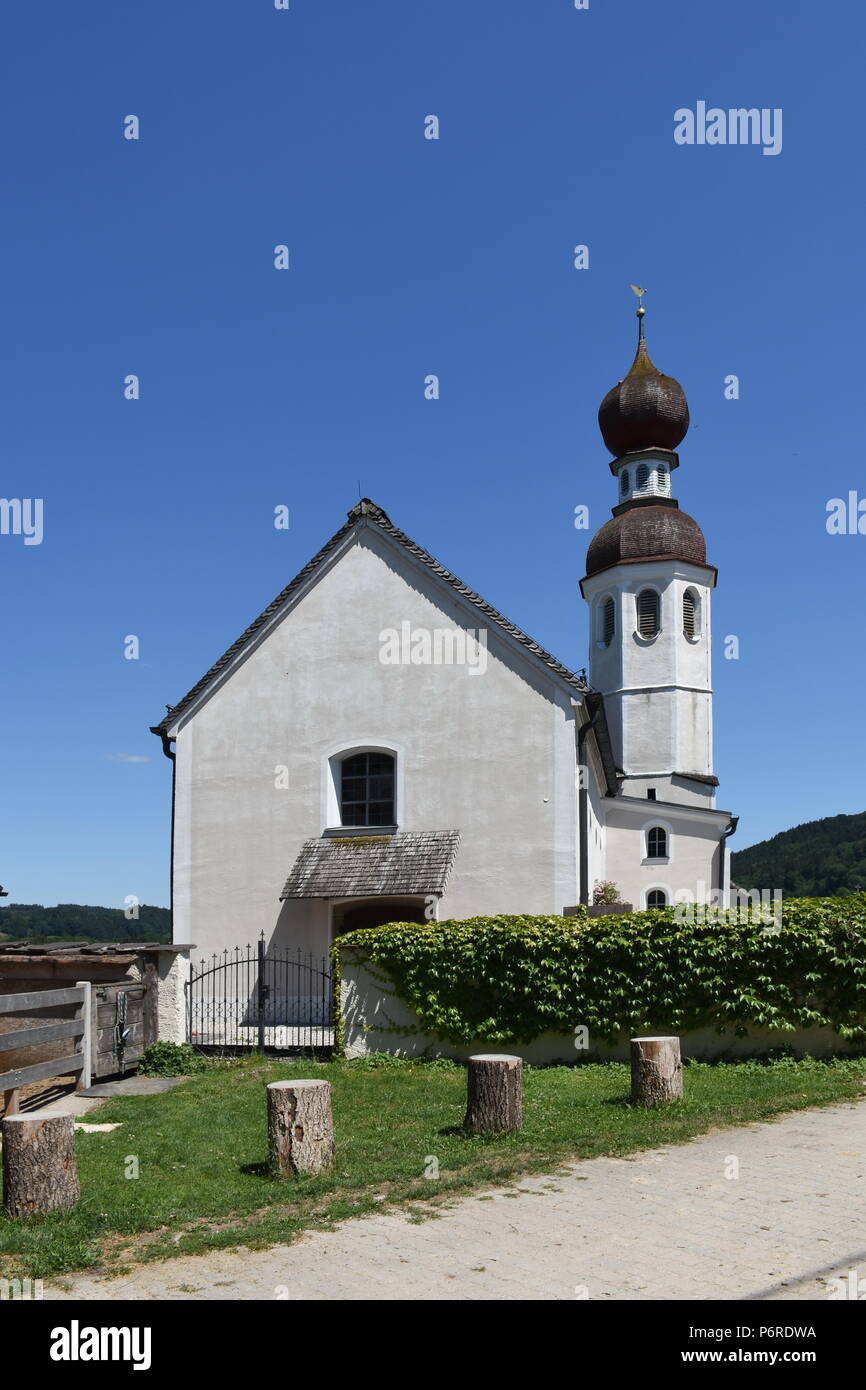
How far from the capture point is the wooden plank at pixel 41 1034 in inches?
468

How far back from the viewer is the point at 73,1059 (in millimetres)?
13680

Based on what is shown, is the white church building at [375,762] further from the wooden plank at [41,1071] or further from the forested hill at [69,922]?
the forested hill at [69,922]

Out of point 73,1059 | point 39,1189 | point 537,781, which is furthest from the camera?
point 537,781

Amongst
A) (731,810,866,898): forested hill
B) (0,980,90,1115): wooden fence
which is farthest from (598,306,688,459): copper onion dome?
(0,980,90,1115): wooden fence

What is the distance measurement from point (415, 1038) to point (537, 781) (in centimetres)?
602

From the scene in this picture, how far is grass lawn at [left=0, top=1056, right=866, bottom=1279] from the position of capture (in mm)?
7246

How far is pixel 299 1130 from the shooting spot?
28.8 feet

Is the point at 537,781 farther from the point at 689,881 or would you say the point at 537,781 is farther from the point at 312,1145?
the point at 689,881

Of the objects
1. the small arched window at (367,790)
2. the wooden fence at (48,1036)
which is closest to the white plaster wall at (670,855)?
the small arched window at (367,790)

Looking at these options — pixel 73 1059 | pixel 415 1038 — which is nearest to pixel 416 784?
pixel 415 1038

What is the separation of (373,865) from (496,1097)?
11.0 meters

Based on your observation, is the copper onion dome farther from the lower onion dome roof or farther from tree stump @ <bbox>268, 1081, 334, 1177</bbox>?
tree stump @ <bbox>268, 1081, 334, 1177</bbox>

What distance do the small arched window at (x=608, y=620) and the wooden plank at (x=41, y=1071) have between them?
29.1 metres

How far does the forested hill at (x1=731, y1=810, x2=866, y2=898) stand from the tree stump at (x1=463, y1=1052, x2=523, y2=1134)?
2138 inches
